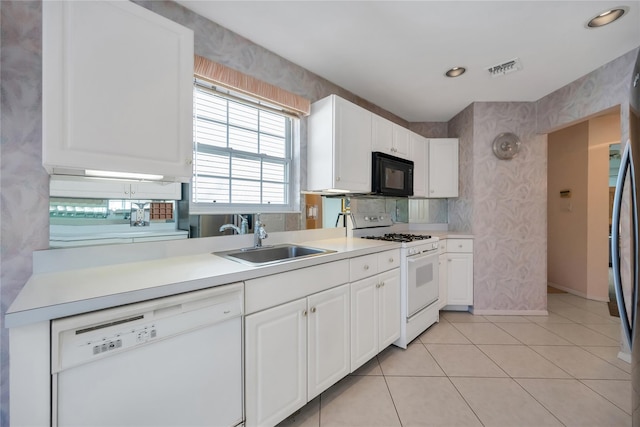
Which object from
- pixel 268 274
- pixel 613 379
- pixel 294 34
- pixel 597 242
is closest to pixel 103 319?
pixel 268 274

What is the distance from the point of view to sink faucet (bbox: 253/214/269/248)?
187cm

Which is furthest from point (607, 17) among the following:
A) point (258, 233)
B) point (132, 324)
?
point (132, 324)

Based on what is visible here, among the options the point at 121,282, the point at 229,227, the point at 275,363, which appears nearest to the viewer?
the point at 121,282

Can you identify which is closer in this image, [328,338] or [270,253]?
[328,338]

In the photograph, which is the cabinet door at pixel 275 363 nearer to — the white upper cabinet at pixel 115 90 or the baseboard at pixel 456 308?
the white upper cabinet at pixel 115 90

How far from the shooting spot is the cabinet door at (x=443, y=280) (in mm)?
2929

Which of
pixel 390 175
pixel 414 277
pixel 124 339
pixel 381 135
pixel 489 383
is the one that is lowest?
pixel 489 383

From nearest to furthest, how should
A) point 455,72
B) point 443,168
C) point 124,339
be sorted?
point 124,339 < point 455,72 < point 443,168

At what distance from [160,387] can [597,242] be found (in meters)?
4.94

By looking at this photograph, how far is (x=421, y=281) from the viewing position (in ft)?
8.07

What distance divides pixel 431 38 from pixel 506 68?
0.88 metres

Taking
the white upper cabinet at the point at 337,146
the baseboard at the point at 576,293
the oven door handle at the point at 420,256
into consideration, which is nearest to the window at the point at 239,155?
the white upper cabinet at the point at 337,146

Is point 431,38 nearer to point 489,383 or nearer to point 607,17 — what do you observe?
point 607,17

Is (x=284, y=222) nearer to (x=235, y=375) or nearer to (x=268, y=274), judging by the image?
(x=268, y=274)
